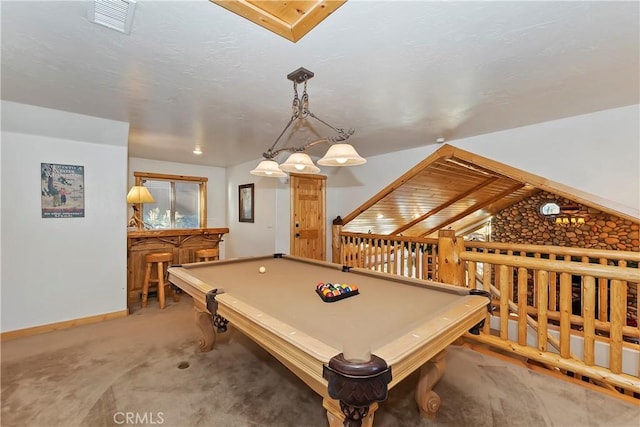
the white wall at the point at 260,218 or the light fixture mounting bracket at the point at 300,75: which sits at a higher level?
the light fixture mounting bracket at the point at 300,75

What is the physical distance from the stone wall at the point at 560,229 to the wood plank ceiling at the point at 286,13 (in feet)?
20.7

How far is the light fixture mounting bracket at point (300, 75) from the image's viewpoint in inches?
74.3

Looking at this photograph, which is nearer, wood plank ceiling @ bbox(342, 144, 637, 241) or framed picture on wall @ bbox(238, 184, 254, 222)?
wood plank ceiling @ bbox(342, 144, 637, 241)

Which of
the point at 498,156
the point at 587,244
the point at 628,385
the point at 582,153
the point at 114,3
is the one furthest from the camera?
the point at 587,244

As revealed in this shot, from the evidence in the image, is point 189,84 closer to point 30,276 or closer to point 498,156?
point 30,276

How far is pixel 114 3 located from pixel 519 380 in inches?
137

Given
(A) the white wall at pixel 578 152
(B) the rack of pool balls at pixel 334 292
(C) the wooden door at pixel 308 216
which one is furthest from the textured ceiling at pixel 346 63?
(C) the wooden door at pixel 308 216

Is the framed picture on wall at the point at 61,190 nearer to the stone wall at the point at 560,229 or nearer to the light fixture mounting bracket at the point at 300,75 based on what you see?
the light fixture mounting bracket at the point at 300,75

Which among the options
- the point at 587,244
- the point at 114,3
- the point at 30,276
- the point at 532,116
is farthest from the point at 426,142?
the point at 30,276

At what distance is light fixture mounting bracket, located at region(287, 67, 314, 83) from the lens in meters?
1.89

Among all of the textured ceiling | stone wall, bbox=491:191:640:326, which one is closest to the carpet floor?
the textured ceiling

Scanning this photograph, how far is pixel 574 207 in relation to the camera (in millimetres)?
5430

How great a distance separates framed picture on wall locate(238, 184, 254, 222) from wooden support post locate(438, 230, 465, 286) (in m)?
3.45

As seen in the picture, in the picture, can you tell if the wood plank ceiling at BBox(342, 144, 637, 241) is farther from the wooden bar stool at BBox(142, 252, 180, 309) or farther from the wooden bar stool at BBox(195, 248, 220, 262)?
the wooden bar stool at BBox(142, 252, 180, 309)
